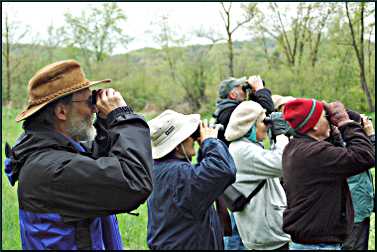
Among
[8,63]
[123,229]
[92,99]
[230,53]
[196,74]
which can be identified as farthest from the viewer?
[196,74]

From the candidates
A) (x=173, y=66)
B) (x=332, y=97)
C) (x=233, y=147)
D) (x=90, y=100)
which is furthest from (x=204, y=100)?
(x=90, y=100)

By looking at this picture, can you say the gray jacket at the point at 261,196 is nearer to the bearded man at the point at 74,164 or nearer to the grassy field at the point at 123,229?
the bearded man at the point at 74,164

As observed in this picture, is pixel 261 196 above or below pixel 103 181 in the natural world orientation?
below

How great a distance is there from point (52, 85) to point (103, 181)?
0.50m

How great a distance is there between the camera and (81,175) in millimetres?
1944

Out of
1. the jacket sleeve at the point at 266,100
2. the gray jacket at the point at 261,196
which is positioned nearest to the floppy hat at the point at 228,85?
the jacket sleeve at the point at 266,100

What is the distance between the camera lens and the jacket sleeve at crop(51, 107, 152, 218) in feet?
6.38

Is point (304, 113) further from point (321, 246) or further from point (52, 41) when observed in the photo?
point (52, 41)

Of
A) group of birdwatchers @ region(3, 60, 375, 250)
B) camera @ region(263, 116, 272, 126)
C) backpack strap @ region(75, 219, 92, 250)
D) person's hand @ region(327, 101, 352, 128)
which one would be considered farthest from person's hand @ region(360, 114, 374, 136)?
backpack strap @ region(75, 219, 92, 250)

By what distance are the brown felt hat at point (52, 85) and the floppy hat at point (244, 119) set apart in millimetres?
1942

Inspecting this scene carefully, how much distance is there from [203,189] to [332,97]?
14.3 metres

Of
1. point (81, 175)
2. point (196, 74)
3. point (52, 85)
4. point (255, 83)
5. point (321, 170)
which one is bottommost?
point (196, 74)

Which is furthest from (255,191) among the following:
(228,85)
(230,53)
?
(230,53)

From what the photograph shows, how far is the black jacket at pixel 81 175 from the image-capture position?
6.39ft
